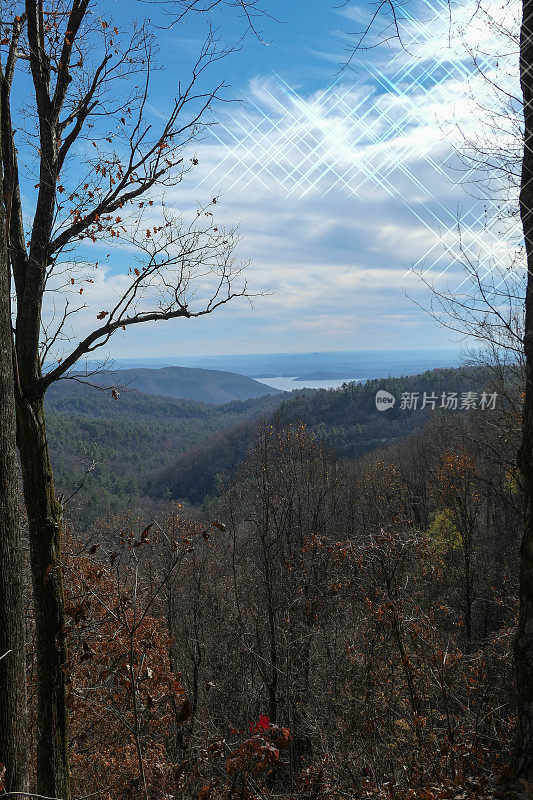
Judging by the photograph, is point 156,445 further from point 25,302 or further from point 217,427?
point 25,302

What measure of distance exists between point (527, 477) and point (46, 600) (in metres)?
4.08

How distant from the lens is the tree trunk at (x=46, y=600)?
4051 mm

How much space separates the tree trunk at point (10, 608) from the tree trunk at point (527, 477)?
305 cm

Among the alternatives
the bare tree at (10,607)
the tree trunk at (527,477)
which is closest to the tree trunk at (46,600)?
the bare tree at (10,607)

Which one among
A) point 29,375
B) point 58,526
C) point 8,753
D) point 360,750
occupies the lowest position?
point 360,750

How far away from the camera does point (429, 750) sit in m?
4.35

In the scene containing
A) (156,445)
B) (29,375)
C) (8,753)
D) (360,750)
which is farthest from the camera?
(156,445)

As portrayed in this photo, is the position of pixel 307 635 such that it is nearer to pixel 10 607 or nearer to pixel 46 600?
pixel 46 600

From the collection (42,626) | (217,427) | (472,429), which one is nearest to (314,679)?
(42,626)

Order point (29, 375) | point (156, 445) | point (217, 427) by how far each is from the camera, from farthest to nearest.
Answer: point (217, 427)
point (156, 445)
point (29, 375)

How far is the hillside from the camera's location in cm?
7581

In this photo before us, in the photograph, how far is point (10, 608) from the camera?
3104 millimetres

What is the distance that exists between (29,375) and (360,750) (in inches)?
227
